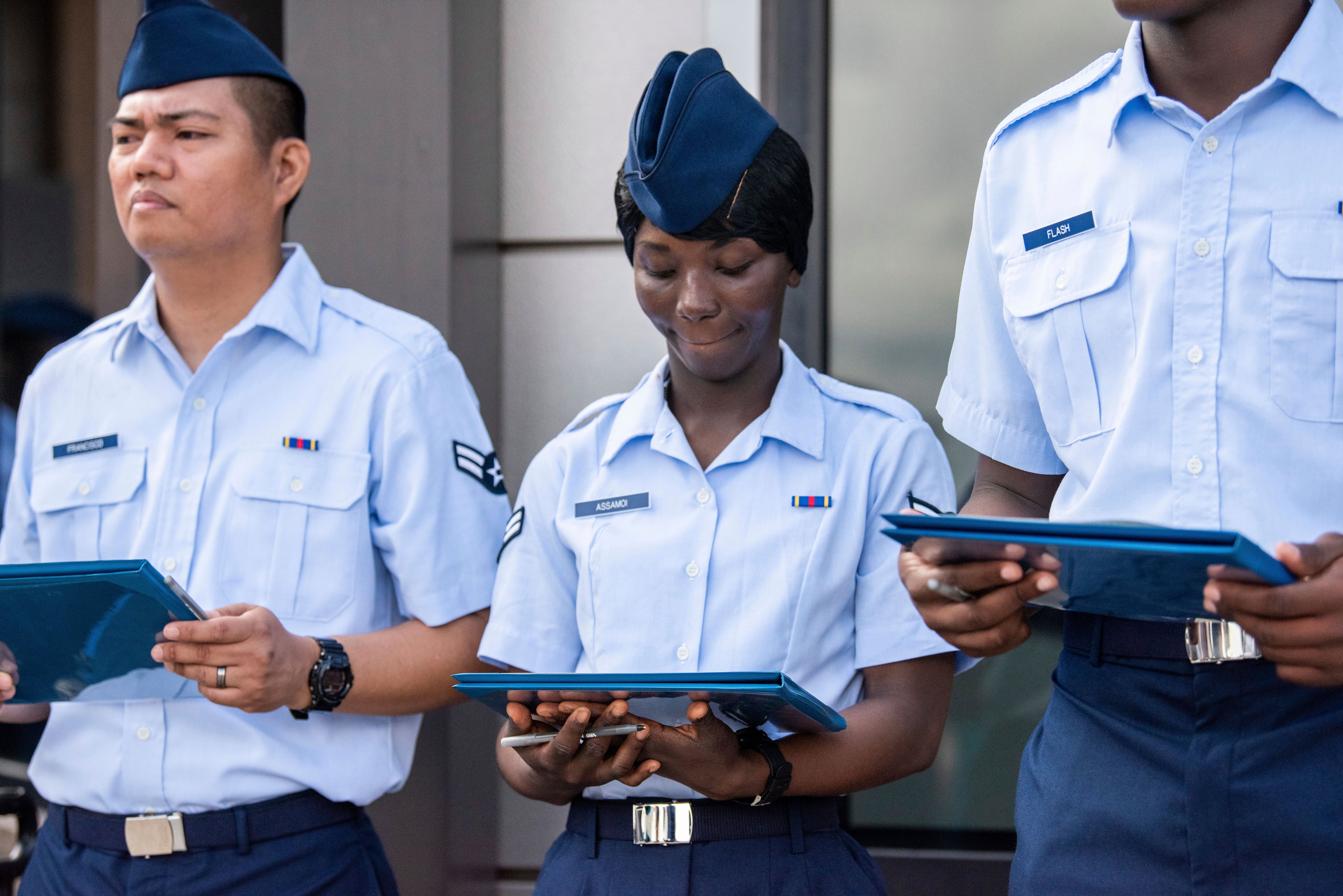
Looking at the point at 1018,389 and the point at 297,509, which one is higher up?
the point at 1018,389

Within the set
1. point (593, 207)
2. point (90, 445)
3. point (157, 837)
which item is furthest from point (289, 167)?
point (157, 837)

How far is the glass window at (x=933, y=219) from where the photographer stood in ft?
10.5

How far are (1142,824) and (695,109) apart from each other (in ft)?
4.03

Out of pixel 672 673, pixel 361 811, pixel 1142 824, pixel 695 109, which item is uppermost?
pixel 695 109

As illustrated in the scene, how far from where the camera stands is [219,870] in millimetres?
2107

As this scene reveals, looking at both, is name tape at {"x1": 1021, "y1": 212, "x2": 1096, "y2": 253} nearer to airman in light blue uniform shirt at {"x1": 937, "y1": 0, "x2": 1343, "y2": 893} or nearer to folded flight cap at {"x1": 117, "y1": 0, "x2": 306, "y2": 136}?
airman in light blue uniform shirt at {"x1": 937, "y1": 0, "x2": 1343, "y2": 893}

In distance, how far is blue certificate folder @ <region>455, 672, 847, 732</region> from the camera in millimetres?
1472

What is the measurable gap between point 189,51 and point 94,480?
81 cm

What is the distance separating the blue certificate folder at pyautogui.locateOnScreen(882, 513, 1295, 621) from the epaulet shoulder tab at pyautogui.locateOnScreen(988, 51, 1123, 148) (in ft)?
2.20

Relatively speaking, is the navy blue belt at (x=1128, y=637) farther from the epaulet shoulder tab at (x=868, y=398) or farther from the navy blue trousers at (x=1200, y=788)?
the epaulet shoulder tab at (x=868, y=398)

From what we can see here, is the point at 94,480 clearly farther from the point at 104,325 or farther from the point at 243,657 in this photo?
the point at 243,657

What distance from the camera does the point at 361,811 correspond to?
2.31m

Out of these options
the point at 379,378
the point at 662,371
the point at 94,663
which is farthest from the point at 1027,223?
the point at 94,663

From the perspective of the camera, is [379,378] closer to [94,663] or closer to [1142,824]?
[94,663]
